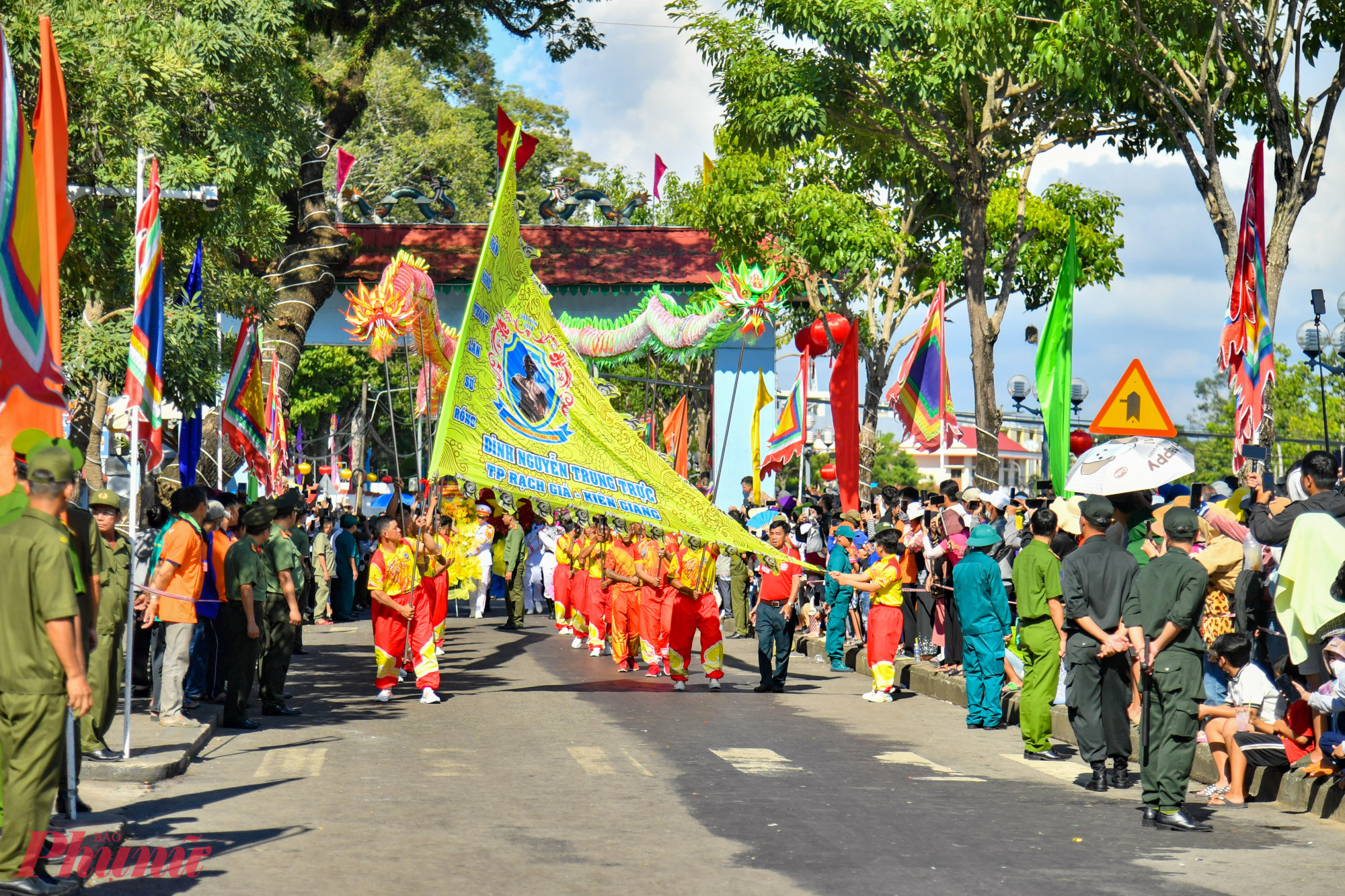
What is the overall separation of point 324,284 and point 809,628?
9867 mm

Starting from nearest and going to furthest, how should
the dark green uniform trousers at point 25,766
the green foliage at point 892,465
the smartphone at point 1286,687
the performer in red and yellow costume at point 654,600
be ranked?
the dark green uniform trousers at point 25,766 → the smartphone at point 1286,687 → the performer in red and yellow costume at point 654,600 → the green foliage at point 892,465

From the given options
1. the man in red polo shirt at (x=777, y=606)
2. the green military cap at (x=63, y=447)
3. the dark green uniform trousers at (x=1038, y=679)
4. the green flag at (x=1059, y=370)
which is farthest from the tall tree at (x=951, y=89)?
the green military cap at (x=63, y=447)

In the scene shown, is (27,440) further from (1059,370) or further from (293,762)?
(1059,370)

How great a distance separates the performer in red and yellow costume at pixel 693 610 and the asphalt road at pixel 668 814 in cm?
147

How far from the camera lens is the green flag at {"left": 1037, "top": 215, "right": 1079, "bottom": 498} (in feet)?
43.0

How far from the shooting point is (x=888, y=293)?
28.2 meters

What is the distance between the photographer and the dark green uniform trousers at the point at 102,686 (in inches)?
354

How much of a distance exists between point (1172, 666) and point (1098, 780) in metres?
1.57

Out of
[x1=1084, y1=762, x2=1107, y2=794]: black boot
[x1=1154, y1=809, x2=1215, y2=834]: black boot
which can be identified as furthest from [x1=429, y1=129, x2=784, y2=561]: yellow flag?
[x1=1154, y1=809, x2=1215, y2=834]: black boot

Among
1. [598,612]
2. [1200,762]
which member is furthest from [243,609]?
[598,612]

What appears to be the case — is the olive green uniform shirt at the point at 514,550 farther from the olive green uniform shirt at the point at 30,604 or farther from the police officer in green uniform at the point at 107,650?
the olive green uniform shirt at the point at 30,604

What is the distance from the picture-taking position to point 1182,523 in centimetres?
839

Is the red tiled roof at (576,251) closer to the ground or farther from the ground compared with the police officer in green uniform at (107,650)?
farther from the ground

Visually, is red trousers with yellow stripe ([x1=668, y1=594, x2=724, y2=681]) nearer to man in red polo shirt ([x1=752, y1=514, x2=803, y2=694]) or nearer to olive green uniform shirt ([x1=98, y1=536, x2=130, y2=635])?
man in red polo shirt ([x1=752, y1=514, x2=803, y2=694])
